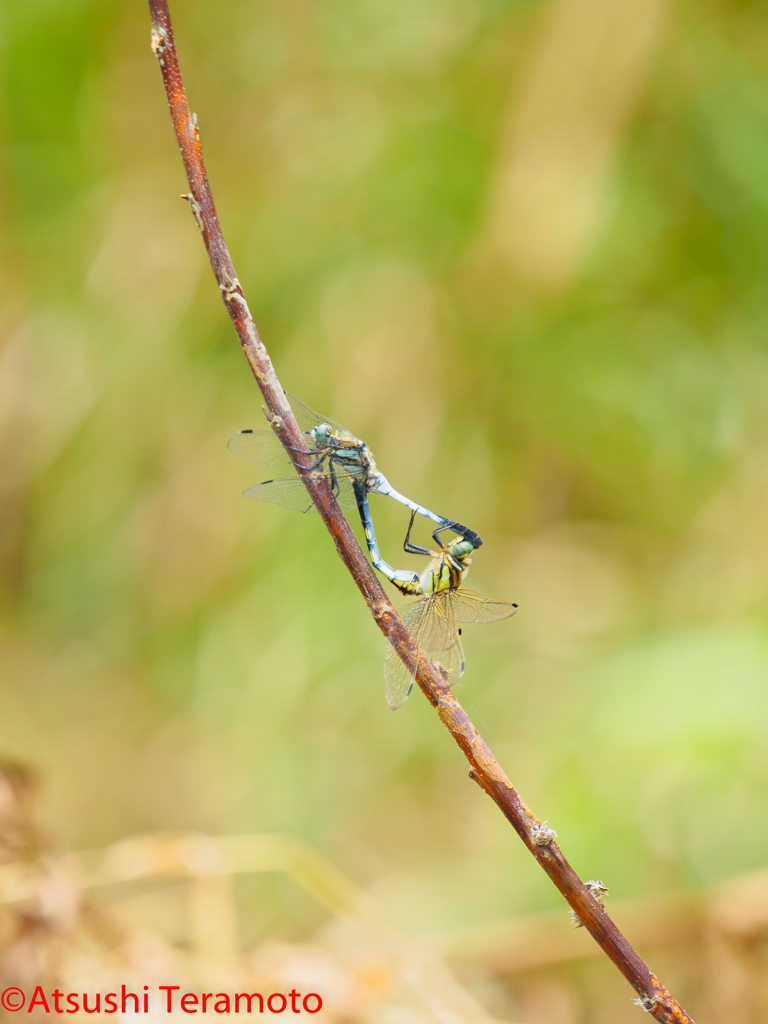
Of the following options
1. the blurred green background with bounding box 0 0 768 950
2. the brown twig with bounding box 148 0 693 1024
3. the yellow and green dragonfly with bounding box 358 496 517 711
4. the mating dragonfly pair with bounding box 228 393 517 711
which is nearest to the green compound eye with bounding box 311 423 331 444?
the mating dragonfly pair with bounding box 228 393 517 711

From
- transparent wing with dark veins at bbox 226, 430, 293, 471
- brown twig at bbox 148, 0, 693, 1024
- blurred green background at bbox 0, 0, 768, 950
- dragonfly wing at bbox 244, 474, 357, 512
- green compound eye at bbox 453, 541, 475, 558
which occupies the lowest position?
brown twig at bbox 148, 0, 693, 1024

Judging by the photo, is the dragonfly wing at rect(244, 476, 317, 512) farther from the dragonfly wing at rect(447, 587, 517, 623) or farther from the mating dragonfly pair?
the dragonfly wing at rect(447, 587, 517, 623)

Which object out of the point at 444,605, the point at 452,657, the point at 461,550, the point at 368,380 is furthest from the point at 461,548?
the point at 368,380

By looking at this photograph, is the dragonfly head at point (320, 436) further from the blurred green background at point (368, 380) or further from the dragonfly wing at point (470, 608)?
the blurred green background at point (368, 380)

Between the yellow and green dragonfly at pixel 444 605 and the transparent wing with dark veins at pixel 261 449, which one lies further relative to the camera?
the transparent wing with dark veins at pixel 261 449

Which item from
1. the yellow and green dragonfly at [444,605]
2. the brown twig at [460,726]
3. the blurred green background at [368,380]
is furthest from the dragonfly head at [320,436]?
the blurred green background at [368,380]

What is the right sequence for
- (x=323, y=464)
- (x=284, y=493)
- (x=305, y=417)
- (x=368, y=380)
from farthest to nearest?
(x=368, y=380)
(x=305, y=417)
(x=284, y=493)
(x=323, y=464)

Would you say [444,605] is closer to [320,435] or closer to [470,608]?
[470,608]

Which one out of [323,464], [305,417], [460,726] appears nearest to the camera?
[460,726]
